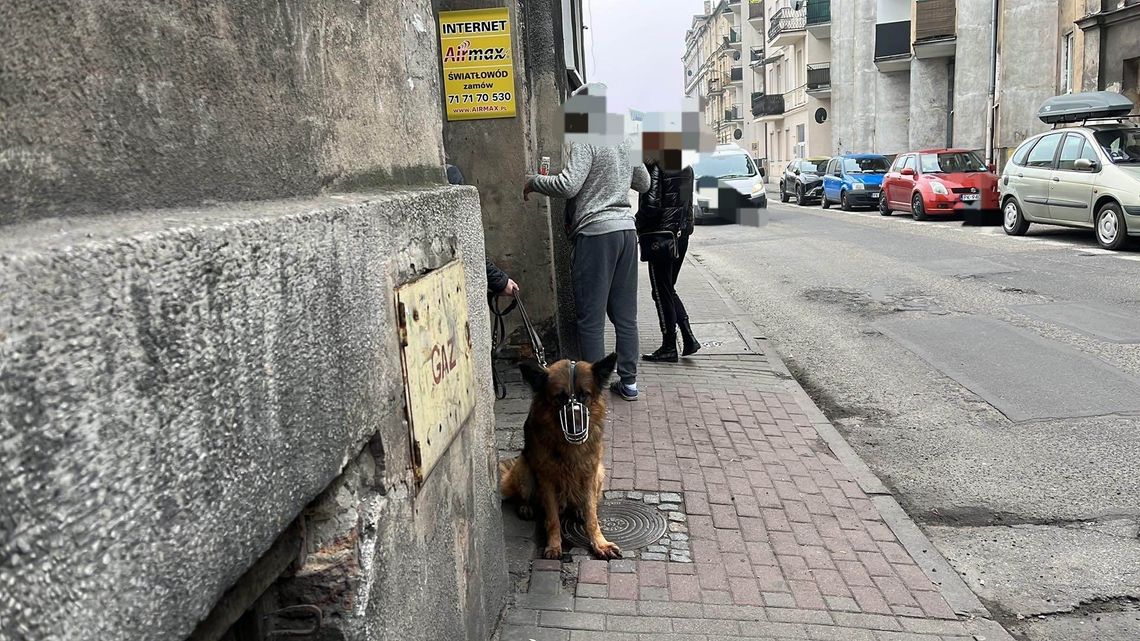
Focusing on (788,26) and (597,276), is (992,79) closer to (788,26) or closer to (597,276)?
(788,26)

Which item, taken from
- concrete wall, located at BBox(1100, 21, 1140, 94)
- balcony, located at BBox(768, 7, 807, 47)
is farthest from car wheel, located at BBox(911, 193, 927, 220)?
balcony, located at BBox(768, 7, 807, 47)

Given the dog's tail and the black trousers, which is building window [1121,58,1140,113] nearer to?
the black trousers

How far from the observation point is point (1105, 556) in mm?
3822

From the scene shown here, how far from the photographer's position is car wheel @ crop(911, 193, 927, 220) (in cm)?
2048

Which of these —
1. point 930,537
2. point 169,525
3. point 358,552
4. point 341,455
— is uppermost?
point 169,525

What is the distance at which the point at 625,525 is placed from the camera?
162 inches

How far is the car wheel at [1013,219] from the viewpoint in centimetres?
1588

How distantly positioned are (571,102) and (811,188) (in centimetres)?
2520

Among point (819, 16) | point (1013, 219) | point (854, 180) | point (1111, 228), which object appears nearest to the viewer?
point (1111, 228)

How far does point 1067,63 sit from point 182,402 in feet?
96.6

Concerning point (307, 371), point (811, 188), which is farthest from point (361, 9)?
point (811, 188)

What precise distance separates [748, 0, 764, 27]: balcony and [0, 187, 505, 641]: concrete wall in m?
63.3

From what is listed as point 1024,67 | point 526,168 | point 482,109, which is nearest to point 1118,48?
point 1024,67

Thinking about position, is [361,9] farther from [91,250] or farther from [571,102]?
[571,102]
